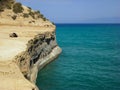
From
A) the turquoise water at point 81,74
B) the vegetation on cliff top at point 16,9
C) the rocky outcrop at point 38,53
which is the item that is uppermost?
the vegetation on cliff top at point 16,9

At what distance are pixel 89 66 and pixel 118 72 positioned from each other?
21.2ft

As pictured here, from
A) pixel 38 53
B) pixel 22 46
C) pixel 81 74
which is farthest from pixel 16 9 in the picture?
pixel 22 46

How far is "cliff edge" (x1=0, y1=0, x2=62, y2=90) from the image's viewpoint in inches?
875

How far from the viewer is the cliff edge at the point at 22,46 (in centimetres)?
2222

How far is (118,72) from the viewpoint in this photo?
41.2m

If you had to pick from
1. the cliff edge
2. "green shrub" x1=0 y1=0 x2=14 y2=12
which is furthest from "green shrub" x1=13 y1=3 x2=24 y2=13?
"green shrub" x1=0 y1=0 x2=14 y2=12

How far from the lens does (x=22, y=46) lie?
1304 inches

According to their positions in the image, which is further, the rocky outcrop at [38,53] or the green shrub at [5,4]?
the green shrub at [5,4]

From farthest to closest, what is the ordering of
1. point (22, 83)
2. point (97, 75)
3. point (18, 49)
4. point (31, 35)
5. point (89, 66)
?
point (89, 66)
point (31, 35)
point (97, 75)
point (18, 49)
point (22, 83)

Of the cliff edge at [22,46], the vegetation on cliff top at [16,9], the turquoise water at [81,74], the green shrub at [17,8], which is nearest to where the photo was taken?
the cliff edge at [22,46]

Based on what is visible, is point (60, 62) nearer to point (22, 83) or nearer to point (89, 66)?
point (89, 66)

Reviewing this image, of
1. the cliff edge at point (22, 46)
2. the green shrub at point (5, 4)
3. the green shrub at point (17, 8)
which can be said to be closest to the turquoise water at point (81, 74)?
the cliff edge at point (22, 46)

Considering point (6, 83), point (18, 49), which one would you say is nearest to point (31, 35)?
point (18, 49)

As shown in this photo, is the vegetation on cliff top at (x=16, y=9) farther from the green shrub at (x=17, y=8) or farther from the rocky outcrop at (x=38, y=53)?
the rocky outcrop at (x=38, y=53)
